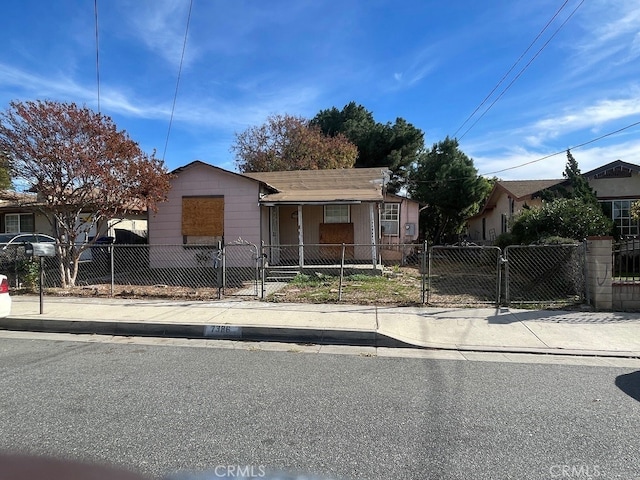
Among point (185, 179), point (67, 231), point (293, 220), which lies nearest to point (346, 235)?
point (293, 220)

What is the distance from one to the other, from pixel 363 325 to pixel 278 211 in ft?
30.6

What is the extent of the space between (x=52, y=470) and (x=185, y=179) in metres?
11.9

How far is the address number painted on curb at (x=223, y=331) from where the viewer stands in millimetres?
7098

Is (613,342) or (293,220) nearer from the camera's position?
(613,342)

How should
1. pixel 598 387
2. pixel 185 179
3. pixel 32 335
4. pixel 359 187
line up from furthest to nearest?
pixel 359 187
pixel 185 179
pixel 32 335
pixel 598 387

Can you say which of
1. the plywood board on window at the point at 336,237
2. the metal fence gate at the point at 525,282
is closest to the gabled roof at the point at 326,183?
the plywood board on window at the point at 336,237

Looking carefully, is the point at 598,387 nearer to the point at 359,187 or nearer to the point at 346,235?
A: the point at 346,235

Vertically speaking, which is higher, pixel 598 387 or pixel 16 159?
pixel 16 159

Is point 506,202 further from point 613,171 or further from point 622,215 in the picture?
point 622,215

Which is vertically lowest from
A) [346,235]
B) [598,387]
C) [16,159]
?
[598,387]

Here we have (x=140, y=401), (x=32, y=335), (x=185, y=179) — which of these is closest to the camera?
A: (x=140, y=401)

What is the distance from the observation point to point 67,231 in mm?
11375

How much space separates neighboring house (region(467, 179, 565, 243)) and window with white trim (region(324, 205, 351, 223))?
832 centimetres

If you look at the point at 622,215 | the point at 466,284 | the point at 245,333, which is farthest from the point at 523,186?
the point at 245,333
